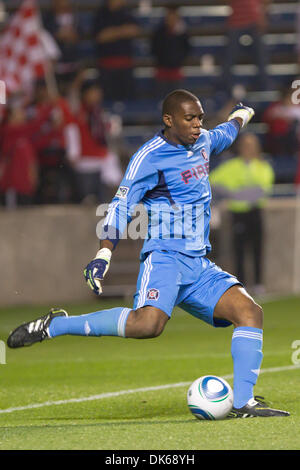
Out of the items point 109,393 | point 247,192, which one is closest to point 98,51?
point 247,192

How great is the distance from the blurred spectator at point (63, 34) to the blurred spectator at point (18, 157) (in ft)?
6.15

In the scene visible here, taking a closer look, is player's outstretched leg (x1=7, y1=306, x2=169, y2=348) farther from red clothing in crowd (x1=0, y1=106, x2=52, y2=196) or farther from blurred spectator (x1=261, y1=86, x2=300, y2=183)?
blurred spectator (x1=261, y1=86, x2=300, y2=183)


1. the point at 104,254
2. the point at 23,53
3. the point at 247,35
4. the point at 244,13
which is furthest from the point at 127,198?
the point at 247,35

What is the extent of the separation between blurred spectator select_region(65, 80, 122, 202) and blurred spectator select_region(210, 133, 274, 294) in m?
1.63

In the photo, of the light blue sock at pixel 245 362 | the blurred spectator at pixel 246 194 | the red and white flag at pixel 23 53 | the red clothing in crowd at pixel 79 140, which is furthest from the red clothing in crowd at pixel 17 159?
the light blue sock at pixel 245 362

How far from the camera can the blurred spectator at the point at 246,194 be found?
46.4ft

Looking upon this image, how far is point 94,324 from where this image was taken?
627 centimetres

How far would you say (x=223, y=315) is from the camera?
20.7 feet

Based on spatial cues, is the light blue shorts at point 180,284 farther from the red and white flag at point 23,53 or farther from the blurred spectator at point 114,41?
the blurred spectator at point 114,41

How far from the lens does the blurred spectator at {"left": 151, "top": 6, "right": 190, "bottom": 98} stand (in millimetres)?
16672

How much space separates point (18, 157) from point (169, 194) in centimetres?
787

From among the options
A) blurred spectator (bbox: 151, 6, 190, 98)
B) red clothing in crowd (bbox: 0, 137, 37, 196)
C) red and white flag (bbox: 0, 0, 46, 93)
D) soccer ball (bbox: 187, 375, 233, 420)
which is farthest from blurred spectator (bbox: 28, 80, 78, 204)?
soccer ball (bbox: 187, 375, 233, 420)

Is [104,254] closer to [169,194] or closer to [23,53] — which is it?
[169,194]

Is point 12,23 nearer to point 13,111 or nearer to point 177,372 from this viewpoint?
point 13,111
